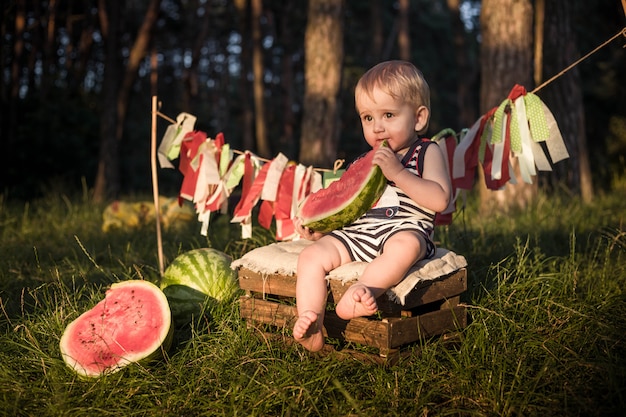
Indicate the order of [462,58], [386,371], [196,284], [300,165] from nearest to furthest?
[386,371]
[196,284]
[300,165]
[462,58]

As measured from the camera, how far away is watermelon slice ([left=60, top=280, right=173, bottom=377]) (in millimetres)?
3064

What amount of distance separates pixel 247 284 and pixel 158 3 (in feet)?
24.8

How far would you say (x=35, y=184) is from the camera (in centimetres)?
1154

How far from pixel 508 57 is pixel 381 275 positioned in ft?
14.9

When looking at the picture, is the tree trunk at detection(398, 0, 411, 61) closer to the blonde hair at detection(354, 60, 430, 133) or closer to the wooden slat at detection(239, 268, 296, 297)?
the blonde hair at detection(354, 60, 430, 133)

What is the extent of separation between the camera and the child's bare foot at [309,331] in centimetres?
288

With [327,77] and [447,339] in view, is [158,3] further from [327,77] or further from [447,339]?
[447,339]

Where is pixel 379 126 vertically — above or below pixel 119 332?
above

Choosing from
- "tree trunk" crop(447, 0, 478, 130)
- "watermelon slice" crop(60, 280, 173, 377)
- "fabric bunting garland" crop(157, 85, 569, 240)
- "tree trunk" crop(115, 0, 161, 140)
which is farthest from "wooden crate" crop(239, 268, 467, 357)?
"tree trunk" crop(447, 0, 478, 130)

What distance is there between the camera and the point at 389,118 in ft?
10.8

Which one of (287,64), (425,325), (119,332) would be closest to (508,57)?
(425,325)

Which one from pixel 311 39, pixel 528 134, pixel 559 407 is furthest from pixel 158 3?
pixel 559 407

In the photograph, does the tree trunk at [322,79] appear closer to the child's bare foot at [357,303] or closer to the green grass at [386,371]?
the green grass at [386,371]

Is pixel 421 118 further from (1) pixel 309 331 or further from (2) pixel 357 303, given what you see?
(1) pixel 309 331
